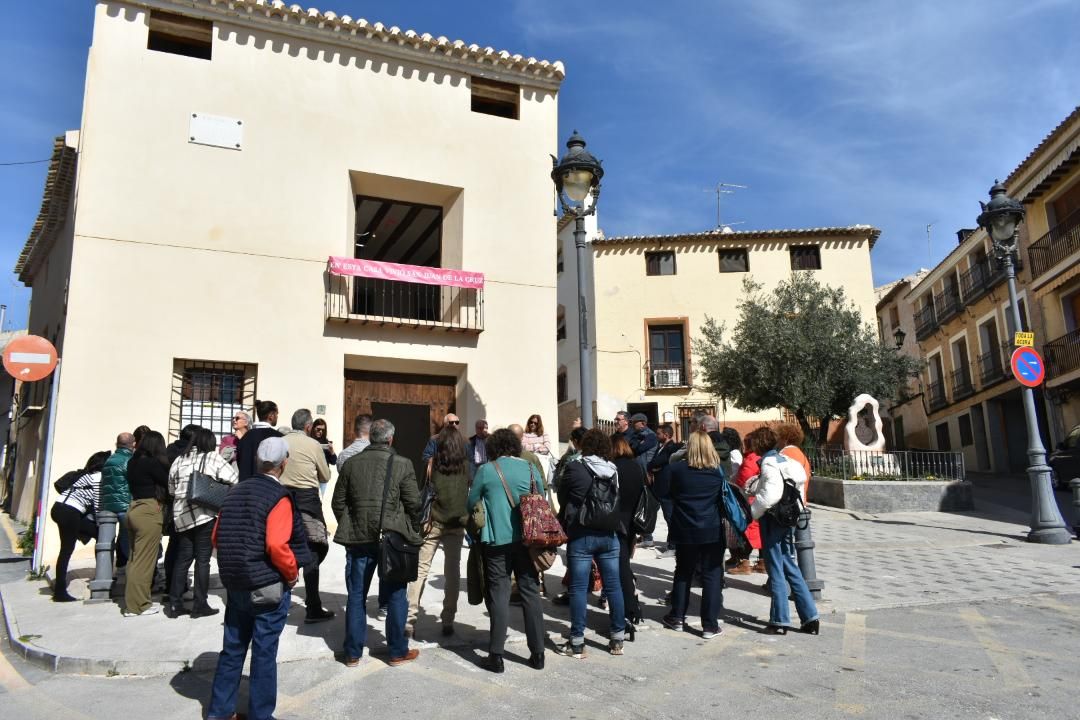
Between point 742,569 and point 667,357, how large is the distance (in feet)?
65.7

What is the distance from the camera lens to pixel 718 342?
23.4 metres

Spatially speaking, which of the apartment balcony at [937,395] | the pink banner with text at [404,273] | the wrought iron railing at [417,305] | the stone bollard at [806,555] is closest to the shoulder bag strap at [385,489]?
the stone bollard at [806,555]

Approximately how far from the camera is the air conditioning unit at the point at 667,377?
90.6 feet

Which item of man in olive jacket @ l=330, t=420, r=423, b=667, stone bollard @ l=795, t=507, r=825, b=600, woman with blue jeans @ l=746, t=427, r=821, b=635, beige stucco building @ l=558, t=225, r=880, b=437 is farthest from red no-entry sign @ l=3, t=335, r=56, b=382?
beige stucco building @ l=558, t=225, r=880, b=437

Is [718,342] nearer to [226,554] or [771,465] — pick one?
[771,465]

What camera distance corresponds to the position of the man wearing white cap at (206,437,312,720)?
4.20m

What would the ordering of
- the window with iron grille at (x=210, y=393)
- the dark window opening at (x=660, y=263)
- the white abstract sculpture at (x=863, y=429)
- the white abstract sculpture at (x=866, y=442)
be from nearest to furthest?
the window with iron grille at (x=210, y=393)
the white abstract sculpture at (x=866, y=442)
the white abstract sculpture at (x=863, y=429)
the dark window opening at (x=660, y=263)

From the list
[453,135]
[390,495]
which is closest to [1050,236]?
[453,135]

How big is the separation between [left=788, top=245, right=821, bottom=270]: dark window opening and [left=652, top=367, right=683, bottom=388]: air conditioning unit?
5635 mm

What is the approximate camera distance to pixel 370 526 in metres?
5.34

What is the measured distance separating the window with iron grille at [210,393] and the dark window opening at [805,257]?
2146 centimetres

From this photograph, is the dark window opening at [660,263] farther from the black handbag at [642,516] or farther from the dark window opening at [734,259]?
the black handbag at [642,516]

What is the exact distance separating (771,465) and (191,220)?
30.0 feet

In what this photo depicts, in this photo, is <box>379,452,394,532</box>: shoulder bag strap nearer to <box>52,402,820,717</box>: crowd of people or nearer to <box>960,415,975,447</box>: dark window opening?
<box>52,402,820,717</box>: crowd of people
